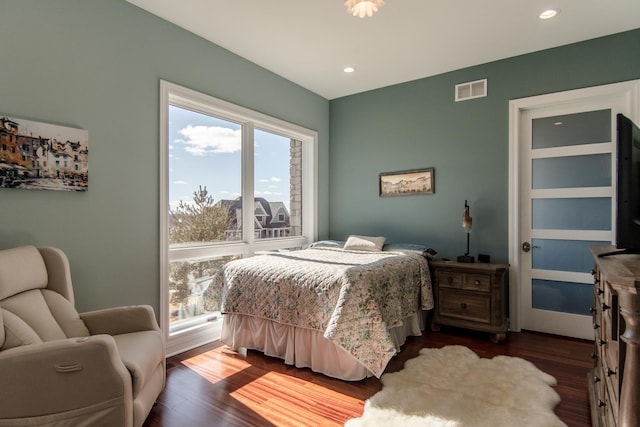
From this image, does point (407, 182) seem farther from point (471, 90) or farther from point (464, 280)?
point (464, 280)

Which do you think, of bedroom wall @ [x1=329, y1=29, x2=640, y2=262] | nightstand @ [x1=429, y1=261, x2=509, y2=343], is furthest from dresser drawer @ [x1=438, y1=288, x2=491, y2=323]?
bedroom wall @ [x1=329, y1=29, x2=640, y2=262]

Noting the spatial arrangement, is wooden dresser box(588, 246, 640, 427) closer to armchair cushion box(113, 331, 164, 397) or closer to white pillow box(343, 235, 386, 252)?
armchair cushion box(113, 331, 164, 397)

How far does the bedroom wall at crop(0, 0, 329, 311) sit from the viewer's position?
6.93 ft

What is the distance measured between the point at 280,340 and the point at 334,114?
325cm

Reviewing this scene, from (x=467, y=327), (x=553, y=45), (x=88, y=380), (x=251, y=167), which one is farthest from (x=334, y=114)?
(x=88, y=380)

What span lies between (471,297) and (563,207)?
1278mm

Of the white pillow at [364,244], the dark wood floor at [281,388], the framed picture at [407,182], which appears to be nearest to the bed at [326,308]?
the dark wood floor at [281,388]

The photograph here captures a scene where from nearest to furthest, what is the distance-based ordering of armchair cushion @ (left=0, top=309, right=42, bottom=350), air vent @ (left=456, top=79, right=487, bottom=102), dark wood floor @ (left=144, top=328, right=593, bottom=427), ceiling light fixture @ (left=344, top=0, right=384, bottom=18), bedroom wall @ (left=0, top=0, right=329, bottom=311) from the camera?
armchair cushion @ (left=0, top=309, right=42, bottom=350) < ceiling light fixture @ (left=344, top=0, right=384, bottom=18) < dark wood floor @ (left=144, top=328, right=593, bottom=427) < bedroom wall @ (left=0, top=0, right=329, bottom=311) < air vent @ (left=456, top=79, right=487, bottom=102)

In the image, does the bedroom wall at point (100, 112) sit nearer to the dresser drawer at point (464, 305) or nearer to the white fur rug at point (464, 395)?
the white fur rug at point (464, 395)

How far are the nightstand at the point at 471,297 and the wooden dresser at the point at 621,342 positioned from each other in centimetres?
161

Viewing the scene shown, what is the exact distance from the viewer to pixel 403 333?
312 cm

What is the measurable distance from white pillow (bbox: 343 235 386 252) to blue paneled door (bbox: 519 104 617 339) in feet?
4.81

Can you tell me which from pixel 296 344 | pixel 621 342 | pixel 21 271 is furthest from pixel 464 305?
pixel 21 271

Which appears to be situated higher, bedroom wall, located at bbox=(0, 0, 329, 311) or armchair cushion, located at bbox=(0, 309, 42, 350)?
bedroom wall, located at bbox=(0, 0, 329, 311)
